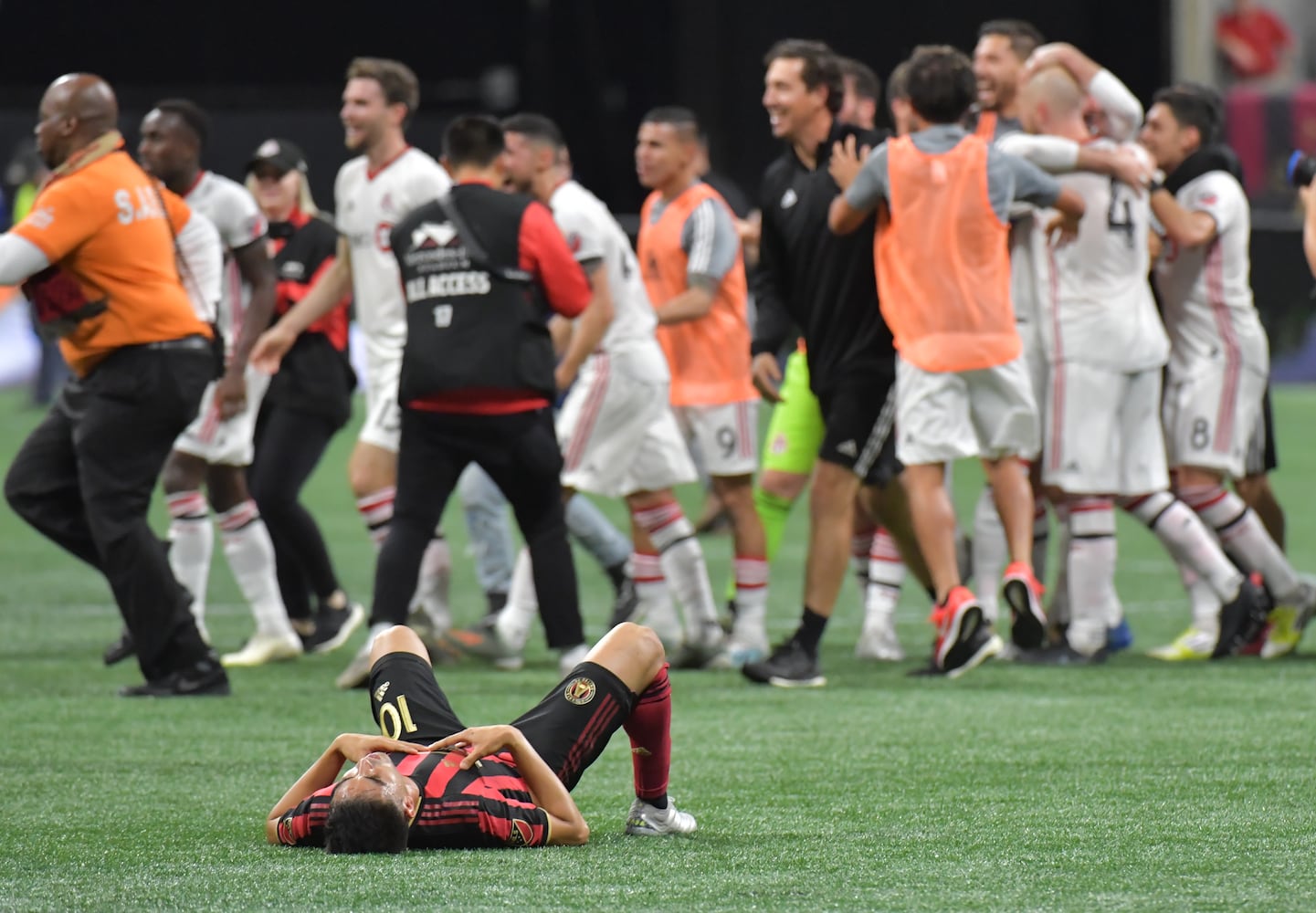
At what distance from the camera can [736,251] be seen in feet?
27.9

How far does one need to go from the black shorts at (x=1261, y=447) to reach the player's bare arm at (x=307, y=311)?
12.1ft

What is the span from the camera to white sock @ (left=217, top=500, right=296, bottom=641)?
8.48 metres

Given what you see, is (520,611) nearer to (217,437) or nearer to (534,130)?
(217,437)

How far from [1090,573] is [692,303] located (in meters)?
1.81

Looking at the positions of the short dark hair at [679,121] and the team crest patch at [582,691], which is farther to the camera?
the short dark hair at [679,121]

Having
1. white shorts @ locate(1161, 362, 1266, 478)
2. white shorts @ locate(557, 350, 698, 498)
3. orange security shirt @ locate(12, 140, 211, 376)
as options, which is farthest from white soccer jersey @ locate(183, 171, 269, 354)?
white shorts @ locate(1161, 362, 1266, 478)

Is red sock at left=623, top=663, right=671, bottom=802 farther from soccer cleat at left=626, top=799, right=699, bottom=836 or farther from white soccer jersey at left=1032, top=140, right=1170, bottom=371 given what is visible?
white soccer jersey at left=1032, top=140, right=1170, bottom=371

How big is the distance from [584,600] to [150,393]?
3.82 metres

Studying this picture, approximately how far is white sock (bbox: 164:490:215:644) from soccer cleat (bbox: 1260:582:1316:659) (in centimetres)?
414

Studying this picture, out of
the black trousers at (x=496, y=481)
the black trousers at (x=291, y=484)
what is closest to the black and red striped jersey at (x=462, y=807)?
the black trousers at (x=496, y=481)

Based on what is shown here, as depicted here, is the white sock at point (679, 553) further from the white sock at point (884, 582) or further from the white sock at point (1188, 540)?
the white sock at point (1188, 540)

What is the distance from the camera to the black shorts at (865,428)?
765 centimetres

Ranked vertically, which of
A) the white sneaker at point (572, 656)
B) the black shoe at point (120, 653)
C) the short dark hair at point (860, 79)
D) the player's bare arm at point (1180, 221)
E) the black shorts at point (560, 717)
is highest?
the short dark hair at point (860, 79)

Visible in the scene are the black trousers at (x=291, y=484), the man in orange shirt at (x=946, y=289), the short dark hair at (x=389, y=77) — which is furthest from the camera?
the black trousers at (x=291, y=484)
